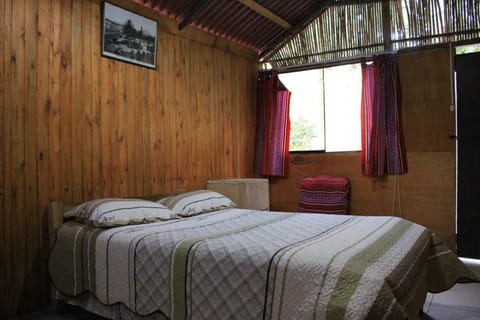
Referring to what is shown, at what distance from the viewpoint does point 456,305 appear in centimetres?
251

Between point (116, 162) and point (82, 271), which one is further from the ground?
point (116, 162)

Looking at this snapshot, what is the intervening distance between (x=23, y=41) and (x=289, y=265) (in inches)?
88.4

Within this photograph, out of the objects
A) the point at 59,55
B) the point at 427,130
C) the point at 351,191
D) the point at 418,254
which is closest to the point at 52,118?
the point at 59,55

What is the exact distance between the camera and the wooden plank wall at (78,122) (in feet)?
7.94

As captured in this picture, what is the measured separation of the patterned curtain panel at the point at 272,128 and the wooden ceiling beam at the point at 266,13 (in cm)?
62

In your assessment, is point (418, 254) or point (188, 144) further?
point (188, 144)

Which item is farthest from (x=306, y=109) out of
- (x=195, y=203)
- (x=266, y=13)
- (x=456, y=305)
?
(x=456, y=305)

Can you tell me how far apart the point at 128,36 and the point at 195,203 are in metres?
1.49

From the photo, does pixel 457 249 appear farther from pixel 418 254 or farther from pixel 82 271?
pixel 82 271

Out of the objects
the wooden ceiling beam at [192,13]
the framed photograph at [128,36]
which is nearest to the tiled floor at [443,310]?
the framed photograph at [128,36]

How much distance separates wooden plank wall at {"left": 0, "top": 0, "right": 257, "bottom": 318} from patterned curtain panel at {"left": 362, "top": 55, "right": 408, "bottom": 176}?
1.74 metres

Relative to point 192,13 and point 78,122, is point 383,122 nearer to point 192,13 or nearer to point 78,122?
point 192,13

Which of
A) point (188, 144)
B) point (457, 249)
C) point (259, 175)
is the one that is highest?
point (188, 144)

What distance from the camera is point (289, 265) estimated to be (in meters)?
1.52
